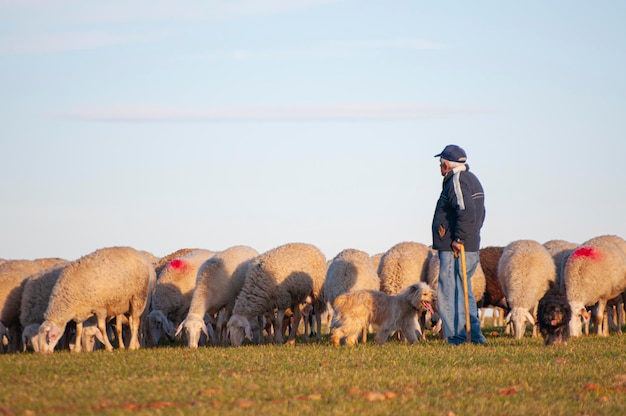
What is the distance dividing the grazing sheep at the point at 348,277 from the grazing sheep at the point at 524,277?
2.66 m

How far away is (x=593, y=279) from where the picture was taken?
18141mm

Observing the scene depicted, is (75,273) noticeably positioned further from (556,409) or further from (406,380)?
(556,409)

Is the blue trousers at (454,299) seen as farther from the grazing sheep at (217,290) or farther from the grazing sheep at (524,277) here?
the grazing sheep at (217,290)

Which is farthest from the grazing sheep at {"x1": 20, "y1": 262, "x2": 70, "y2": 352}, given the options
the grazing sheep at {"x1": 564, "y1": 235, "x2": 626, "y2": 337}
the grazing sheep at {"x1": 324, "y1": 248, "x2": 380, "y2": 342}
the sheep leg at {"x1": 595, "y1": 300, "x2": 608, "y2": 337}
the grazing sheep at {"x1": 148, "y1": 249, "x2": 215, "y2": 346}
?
the sheep leg at {"x1": 595, "y1": 300, "x2": 608, "y2": 337}

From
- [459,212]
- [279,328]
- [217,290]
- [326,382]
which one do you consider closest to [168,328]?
[217,290]

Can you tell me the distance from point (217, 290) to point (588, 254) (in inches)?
301

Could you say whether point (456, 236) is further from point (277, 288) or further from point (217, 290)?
point (217, 290)

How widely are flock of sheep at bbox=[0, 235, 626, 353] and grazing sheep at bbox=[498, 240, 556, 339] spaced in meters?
0.02

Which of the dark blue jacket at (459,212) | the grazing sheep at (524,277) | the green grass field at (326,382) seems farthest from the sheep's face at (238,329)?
the grazing sheep at (524,277)

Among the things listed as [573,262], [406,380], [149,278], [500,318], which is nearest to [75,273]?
[149,278]

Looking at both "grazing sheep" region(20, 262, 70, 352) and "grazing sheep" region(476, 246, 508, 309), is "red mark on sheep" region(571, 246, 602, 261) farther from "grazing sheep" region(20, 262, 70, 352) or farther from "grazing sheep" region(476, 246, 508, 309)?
"grazing sheep" region(20, 262, 70, 352)

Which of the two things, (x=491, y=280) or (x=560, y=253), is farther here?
(x=560, y=253)

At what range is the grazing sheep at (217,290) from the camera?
17.4 m

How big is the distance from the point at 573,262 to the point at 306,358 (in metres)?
8.76
